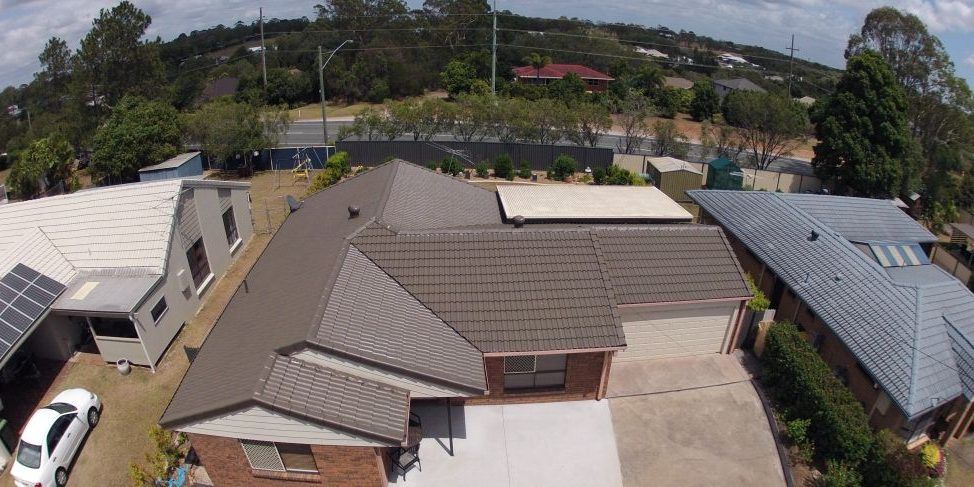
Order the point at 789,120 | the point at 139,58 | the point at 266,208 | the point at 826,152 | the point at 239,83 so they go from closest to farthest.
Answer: the point at 266,208, the point at 826,152, the point at 789,120, the point at 139,58, the point at 239,83

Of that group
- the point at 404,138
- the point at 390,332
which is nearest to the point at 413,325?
the point at 390,332

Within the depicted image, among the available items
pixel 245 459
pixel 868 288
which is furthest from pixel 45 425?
pixel 868 288

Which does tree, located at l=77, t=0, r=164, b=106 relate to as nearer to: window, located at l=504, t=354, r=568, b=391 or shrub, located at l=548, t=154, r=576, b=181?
shrub, located at l=548, t=154, r=576, b=181

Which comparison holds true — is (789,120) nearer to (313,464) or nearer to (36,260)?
(313,464)

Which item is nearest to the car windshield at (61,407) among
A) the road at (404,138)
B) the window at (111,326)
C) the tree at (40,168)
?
the window at (111,326)

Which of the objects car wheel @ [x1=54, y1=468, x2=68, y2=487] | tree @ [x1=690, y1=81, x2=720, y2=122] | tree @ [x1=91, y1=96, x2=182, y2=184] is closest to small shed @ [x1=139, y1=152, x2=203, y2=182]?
tree @ [x1=91, y1=96, x2=182, y2=184]

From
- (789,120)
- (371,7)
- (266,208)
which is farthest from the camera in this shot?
(371,7)

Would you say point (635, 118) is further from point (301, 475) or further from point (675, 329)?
point (301, 475)
